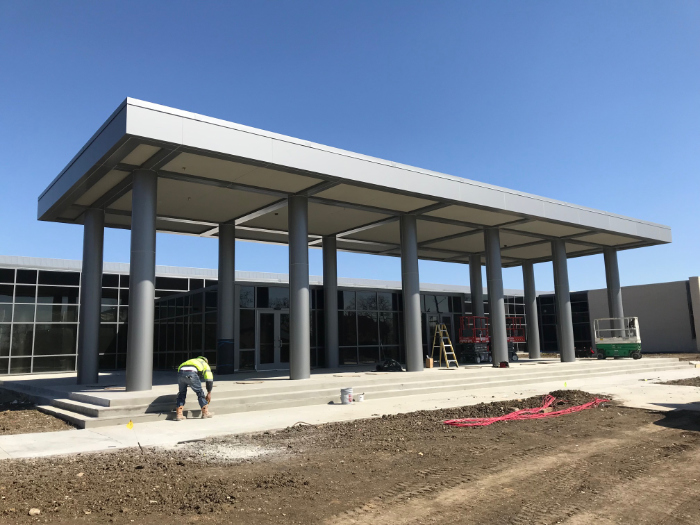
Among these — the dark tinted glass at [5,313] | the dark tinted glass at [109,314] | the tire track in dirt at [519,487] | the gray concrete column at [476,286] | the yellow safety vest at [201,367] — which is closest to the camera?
the tire track in dirt at [519,487]

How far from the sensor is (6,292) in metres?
28.5

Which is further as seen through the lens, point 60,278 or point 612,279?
point 60,278

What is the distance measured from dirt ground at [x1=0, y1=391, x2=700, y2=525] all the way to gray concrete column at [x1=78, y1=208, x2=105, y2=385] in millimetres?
10332

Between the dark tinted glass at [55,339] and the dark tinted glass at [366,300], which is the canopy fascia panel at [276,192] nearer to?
the dark tinted glass at [366,300]

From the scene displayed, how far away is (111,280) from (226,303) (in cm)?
1372

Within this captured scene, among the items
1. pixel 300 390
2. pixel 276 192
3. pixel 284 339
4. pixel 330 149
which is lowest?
pixel 300 390

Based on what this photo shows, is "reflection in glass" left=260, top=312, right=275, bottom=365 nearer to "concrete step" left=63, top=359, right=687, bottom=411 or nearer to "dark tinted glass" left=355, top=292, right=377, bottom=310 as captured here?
"dark tinted glass" left=355, top=292, right=377, bottom=310

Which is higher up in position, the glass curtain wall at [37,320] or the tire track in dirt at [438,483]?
the glass curtain wall at [37,320]

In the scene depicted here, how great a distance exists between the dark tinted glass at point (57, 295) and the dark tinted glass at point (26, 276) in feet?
1.98

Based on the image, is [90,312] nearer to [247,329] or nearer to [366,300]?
Answer: [247,329]

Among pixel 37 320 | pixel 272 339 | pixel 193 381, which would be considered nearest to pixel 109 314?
pixel 37 320

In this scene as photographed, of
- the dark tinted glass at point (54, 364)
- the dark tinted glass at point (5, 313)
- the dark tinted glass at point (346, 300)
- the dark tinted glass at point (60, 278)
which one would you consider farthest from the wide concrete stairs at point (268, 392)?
the dark tinted glass at point (60, 278)

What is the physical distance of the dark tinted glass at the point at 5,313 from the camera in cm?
2833

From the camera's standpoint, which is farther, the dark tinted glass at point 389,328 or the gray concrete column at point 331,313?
the dark tinted glass at point 389,328
